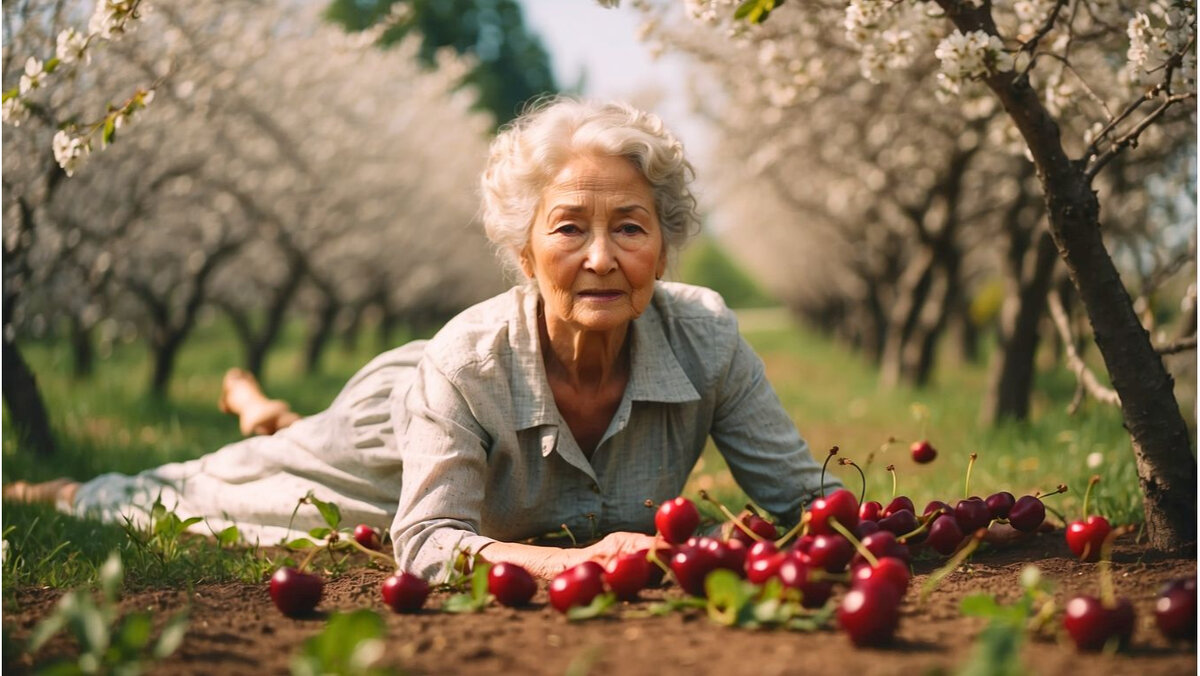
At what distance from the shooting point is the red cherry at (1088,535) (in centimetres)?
244

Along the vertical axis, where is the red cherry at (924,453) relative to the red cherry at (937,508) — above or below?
below

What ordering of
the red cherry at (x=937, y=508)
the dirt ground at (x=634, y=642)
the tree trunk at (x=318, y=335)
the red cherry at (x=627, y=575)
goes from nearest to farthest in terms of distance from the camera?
1. the dirt ground at (x=634, y=642)
2. the red cherry at (x=627, y=575)
3. the red cherry at (x=937, y=508)
4. the tree trunk at (x=318, y=335)

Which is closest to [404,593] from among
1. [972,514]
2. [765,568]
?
[765,568]

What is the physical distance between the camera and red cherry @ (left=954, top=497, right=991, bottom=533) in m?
2.63

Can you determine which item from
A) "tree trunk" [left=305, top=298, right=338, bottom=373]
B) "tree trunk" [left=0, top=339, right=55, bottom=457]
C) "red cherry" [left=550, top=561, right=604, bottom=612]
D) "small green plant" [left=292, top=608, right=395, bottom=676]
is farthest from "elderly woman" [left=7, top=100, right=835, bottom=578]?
"tree trunk" [left=305, top=298, right=338, bottom=373]

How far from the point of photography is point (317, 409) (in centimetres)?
802

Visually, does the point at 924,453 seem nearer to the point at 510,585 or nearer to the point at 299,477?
the point at 510,585

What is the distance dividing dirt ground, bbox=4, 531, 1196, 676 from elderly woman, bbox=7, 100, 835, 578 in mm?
433

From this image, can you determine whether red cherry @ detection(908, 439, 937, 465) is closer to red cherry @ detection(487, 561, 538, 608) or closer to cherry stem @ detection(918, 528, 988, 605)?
cherry stem @ detection(918, 528, 988, 605)

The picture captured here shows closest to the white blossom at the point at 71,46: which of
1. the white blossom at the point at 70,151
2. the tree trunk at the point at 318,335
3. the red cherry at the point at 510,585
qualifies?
the white blossom at the point at 70,151

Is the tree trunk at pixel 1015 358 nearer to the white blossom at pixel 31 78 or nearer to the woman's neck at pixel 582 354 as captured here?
the woman's neck at pixel 582 354

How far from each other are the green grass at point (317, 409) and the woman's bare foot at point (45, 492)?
0.17 metres

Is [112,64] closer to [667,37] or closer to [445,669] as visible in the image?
[667,37]

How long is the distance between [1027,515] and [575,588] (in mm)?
1292
